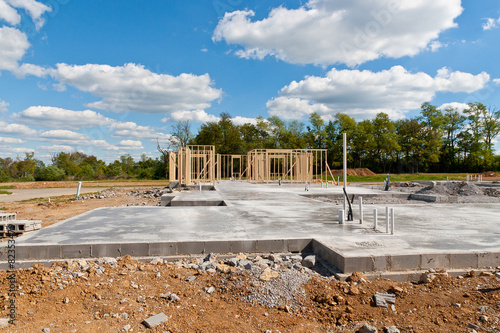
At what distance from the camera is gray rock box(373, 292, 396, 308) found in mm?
3969

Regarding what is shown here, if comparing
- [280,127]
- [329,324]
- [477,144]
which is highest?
[280,127]

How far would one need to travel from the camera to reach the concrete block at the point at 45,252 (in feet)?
17.9

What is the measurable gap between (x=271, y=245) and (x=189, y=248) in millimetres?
1472

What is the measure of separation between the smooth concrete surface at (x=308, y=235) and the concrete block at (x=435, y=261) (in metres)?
0.01

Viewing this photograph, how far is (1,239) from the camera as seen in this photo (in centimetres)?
684

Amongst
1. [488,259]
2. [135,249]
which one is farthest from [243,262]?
[488,259]

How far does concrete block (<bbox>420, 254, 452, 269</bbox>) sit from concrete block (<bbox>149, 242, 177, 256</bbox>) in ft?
13.2

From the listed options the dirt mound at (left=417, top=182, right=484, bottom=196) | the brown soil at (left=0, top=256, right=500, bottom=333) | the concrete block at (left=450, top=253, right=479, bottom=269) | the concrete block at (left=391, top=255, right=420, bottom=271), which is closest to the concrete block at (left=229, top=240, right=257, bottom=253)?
the brown soil at (left=0, top=256, right=500, bottom=333)

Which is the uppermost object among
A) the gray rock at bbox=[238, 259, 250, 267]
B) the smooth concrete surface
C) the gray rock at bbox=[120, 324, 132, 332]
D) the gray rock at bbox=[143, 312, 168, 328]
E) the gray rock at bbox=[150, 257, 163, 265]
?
the smooth concrete surface

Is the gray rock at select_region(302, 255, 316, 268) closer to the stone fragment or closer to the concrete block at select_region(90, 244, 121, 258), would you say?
the stone fragment

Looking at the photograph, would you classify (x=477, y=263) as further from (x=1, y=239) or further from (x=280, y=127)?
(x=280, y=127)

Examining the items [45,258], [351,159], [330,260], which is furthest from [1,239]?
[351,159]

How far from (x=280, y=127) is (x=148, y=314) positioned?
60.6 metres

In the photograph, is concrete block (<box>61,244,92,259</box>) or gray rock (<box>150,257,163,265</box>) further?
concrete block (<box>61,244,92,259</box>)
